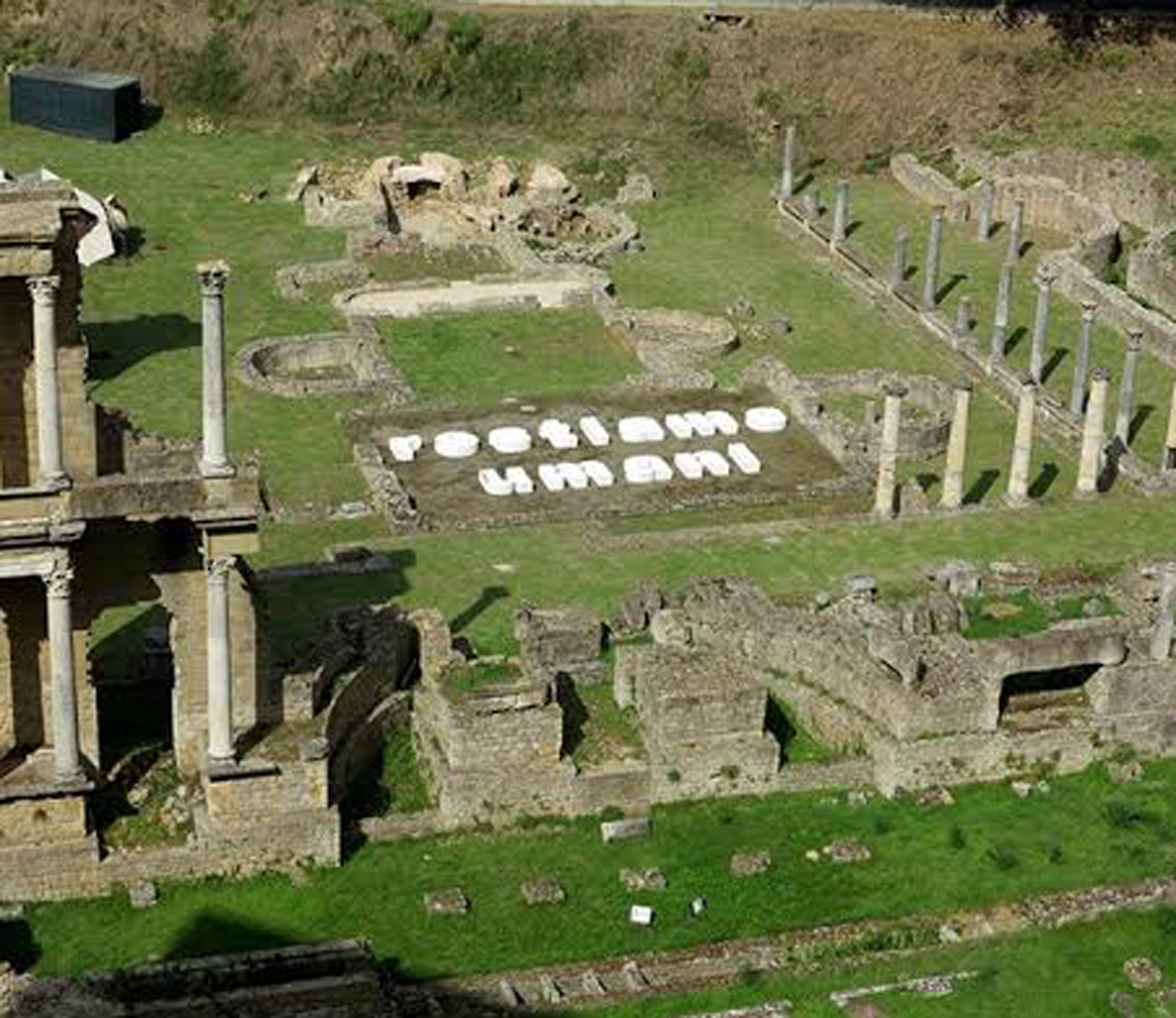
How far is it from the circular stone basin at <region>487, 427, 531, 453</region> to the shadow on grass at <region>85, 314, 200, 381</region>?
10401 millimetres

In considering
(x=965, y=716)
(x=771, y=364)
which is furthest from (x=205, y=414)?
(x=771, y=364)

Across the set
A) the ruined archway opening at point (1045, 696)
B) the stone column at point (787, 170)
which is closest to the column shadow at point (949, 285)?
the stone column at point (787, 170)

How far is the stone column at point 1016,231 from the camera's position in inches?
2355

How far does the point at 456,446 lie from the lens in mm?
53188

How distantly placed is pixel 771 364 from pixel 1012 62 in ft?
83.3

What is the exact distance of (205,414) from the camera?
1326 inches

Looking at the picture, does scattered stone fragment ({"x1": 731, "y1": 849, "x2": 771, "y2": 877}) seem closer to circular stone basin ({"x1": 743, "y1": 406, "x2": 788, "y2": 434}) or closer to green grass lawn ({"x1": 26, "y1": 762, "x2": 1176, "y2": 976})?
green grass lawn ({"x1": 26, "y1": 762, "x2": 1176, "y2": 976})

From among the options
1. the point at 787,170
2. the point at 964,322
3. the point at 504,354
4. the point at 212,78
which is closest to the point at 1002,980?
the point at 964,322


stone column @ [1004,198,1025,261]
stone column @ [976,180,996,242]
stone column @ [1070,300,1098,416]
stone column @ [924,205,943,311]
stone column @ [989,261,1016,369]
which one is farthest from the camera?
stone column @ [976,180,996,242]

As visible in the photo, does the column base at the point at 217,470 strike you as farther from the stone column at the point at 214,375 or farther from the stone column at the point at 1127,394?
the stone column at the point at 1127,394

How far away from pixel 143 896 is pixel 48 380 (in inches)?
318

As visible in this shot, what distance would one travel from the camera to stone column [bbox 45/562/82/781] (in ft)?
111

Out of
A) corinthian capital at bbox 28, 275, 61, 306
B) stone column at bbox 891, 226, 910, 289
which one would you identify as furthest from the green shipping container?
corinthian capital at bbox 28, 275, 61, 306

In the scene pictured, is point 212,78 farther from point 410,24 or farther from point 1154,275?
point 1154,275
